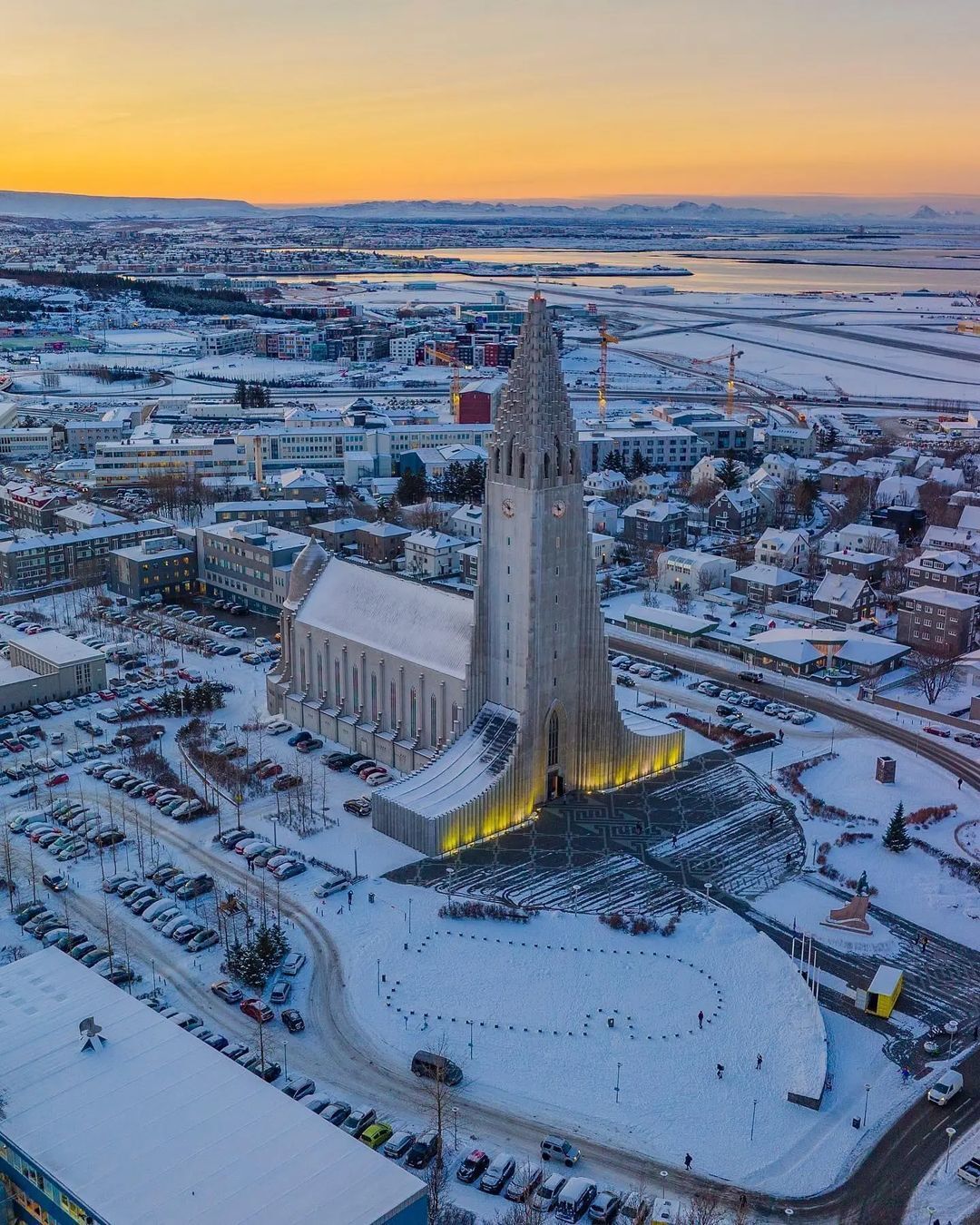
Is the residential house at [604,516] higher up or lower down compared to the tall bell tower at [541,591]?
lower down

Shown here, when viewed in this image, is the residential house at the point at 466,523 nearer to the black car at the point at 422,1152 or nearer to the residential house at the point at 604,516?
the residential house at the point at 604,516

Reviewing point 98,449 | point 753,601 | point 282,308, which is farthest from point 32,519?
point 282,308

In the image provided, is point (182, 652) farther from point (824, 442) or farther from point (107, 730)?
point (824, 442)

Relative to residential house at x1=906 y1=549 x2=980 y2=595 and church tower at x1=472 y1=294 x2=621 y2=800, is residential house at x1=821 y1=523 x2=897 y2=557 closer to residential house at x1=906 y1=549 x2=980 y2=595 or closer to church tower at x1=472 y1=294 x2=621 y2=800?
residential house at x1=906 y1=549 x2=980 y2=595

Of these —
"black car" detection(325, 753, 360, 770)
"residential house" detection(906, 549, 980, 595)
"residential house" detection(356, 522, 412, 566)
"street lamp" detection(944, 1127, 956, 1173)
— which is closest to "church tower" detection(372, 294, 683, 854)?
"black car" detection(325, 753, 360, 770)

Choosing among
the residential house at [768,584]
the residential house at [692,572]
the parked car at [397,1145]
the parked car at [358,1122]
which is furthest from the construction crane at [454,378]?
the parked car at [397,1145]

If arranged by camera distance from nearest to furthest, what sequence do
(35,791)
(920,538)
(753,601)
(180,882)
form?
(180,882) → (35,791) → (753,601) → (920,538)

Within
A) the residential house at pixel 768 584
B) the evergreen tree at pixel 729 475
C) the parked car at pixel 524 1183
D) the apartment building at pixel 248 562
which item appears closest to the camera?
the parked car at pixel 524 1183
